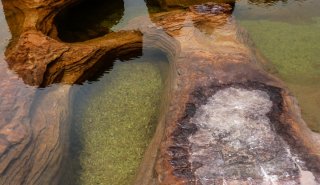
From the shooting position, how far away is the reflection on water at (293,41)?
460cm

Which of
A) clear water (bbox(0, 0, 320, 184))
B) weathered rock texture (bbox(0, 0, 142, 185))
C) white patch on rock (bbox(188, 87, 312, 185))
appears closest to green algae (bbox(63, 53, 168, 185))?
clear water (bbox(0, 0, 320, 184))

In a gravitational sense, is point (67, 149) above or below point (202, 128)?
below

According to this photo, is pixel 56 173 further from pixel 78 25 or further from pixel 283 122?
pixel 78 25

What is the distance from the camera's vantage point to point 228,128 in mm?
3389

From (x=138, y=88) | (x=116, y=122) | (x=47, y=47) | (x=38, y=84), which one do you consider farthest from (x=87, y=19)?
(x=116, y=122)

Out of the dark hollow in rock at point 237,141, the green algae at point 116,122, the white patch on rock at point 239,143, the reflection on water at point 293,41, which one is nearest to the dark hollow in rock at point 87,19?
the green algae at point 116,122

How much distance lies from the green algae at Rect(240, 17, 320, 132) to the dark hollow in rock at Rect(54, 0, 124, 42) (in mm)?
2243

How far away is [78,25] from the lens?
6.26m

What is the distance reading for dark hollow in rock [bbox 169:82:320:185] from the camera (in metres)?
2.98

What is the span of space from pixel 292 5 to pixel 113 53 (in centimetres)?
321

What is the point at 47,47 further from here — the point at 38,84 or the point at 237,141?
the point at 237,141

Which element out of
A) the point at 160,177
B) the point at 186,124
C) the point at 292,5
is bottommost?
the point at 160,177

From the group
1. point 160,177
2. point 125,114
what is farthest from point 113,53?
point 160,177

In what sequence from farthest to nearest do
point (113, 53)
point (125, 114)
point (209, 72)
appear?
point (113, 53), point (125, 114), point (209, 72)
